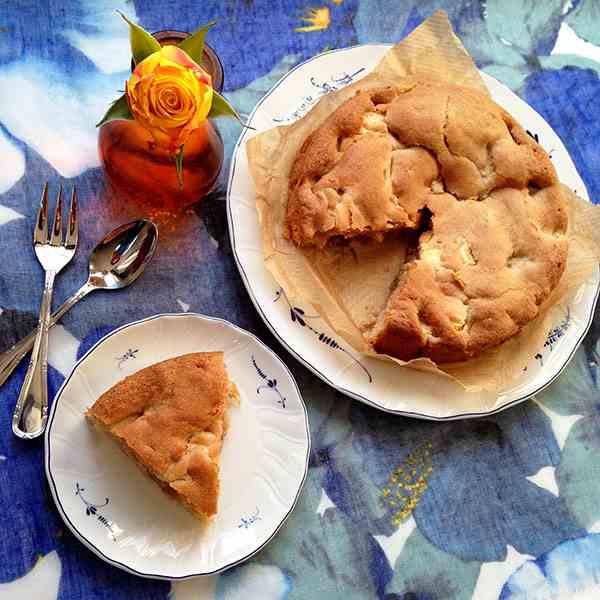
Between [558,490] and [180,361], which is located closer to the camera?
[180,361]

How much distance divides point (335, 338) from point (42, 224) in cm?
89

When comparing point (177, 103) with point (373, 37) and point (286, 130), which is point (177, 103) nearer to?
point (286, 130)

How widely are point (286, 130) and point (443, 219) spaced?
1.78 feet

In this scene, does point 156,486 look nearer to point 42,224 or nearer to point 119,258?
point 119,258

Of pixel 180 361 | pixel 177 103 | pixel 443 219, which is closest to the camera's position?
pixel 177 103

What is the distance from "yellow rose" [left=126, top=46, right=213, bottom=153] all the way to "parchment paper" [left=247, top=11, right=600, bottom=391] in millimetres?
368

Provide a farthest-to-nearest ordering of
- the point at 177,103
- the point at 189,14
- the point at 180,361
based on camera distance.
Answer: the point at 189,14 < the point at 180,361 < the point at 177,103

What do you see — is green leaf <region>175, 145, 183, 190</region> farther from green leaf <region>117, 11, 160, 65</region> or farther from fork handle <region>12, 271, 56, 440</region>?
fork handle <region>12, 271, 56, 440</region>

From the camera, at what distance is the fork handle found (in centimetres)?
224

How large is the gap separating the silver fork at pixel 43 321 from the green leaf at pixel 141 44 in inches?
19.9

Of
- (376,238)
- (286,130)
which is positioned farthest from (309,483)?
(286,130)

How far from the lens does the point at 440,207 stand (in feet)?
8.05

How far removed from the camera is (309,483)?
238 centimetres

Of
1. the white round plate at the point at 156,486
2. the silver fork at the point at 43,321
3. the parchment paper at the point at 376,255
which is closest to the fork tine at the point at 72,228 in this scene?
the silver fork at the point at 43,321
